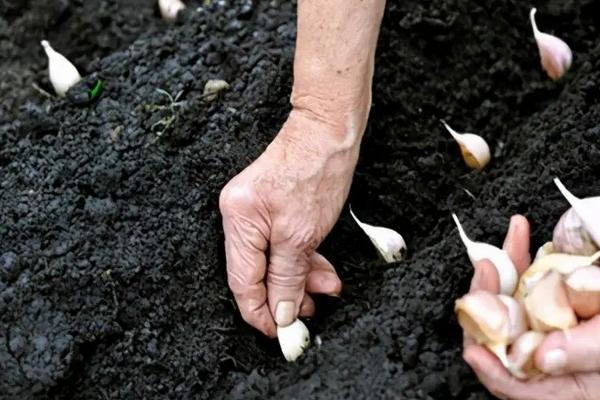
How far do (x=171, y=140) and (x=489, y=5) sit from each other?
0.70 metres

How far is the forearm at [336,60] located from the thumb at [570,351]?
524 millimetres

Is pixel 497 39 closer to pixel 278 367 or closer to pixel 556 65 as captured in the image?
pixel 556 65

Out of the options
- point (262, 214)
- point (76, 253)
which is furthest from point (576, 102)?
point (76, 253)

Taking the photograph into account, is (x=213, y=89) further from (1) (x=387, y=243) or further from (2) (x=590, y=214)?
(2) (x=590, y=214)

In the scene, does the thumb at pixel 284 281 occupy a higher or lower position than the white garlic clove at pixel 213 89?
lower

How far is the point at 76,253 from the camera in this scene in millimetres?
1509

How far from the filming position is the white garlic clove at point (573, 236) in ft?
4.16

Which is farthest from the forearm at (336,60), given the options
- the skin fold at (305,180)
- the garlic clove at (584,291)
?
the garlic clove at (584,291)

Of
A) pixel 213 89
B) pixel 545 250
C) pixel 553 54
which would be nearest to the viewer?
pixel 545 250

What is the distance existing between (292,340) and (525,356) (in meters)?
0.42

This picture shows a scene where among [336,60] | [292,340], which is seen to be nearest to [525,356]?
[292,340]

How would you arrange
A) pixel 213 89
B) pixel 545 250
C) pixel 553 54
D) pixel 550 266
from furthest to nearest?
pixel 553 54 < pixel 213 89 < pixel 545 250 < pixel 550 266

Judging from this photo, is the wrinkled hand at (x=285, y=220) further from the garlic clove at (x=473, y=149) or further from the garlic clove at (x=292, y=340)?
the garlic clove at (x=473, y=149)

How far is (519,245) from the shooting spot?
1323 mm
